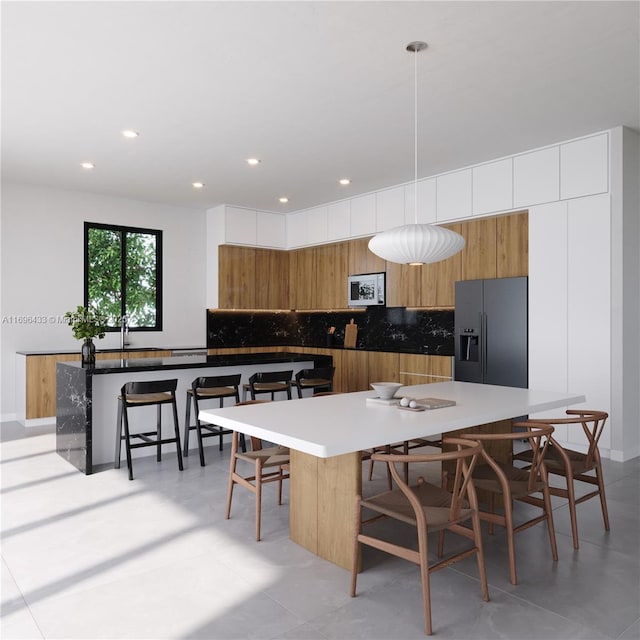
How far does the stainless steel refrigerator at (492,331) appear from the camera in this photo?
5379mm

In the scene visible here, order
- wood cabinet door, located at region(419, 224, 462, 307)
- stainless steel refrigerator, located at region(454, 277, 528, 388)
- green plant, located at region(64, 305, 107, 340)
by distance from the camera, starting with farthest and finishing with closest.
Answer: wood cabinet door, located at region(419, 224, 462, 307) < stainless steel refrigerator, located at region(454, 277, 528, 388) < green plant, located at region(64, 305, 107, 340)

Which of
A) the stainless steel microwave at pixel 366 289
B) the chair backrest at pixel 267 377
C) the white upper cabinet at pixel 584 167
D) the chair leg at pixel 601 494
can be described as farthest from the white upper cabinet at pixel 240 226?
the chair leg at pixel 601 494

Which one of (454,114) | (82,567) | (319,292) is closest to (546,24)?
(454,114)

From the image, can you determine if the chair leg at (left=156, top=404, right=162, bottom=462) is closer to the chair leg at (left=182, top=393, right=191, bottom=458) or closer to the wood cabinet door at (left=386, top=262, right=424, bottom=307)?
the chair leg at (left=182, top=393, right=191, bottom=458)

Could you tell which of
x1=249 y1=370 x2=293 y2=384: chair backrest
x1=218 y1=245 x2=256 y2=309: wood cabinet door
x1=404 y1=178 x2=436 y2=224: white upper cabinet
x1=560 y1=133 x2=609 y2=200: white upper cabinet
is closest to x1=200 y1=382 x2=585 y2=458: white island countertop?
x1=249 y1=370 x2=293 y2=384: chair backrest

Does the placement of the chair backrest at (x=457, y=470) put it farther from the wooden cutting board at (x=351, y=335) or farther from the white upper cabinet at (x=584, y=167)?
the wooden cutting board at (x=351, y=335)

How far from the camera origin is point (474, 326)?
5.74 meters

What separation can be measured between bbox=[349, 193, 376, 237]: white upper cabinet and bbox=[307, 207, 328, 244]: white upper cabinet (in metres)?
0.56

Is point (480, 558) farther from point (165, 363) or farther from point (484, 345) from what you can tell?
point (484, 345)

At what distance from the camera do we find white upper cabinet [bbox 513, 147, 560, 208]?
511cm

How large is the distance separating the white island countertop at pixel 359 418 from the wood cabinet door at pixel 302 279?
454cm

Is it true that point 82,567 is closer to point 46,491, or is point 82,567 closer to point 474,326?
point 46,491

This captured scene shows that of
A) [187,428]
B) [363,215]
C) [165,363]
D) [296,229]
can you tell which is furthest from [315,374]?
[296,229]

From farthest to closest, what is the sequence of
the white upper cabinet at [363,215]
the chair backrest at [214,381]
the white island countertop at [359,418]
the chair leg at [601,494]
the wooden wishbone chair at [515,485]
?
the white upper cabinet at [363,215], the chair backrest at [214,381], the chair leg at [601,494], the wooden wishbone chair at [515,485], the white island countertop at [359,418]
